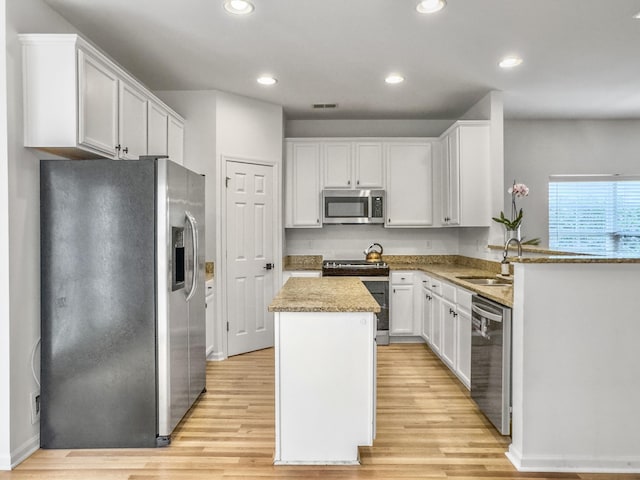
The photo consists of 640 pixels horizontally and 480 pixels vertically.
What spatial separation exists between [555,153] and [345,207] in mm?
2761

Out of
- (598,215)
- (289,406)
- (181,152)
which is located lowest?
(289,406)

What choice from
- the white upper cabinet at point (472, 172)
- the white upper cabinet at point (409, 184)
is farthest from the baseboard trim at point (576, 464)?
the white upper cabinet at point (409, 184)

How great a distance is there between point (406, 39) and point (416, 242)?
9.33 ft

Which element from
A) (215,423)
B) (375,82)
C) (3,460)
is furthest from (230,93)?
(3,460)

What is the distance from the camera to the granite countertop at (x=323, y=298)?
2234 millimetres

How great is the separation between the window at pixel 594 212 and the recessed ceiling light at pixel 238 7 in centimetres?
440

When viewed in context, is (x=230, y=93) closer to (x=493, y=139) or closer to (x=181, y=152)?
(x=181, y=152)

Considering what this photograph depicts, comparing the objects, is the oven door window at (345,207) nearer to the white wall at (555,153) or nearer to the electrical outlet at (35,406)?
the white wall at (555,153)

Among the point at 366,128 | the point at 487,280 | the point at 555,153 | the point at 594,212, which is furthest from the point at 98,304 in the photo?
the point at 594,212

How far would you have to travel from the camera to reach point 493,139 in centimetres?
432

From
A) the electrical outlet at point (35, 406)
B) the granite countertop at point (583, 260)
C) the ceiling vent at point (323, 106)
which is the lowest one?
the electrical outlet at point (35, 406)

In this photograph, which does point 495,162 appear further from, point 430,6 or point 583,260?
point 583,260

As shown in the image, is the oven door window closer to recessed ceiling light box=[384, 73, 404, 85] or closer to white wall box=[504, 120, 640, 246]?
recessed ceiling light box=[384, 73, 404, 85]

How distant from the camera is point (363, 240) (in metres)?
5.46
